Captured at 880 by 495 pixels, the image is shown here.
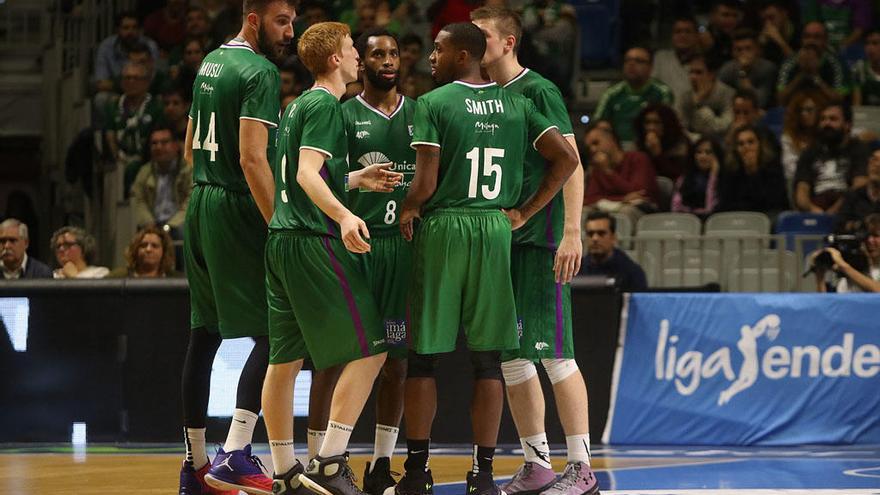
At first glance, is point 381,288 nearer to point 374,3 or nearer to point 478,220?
point 478,220

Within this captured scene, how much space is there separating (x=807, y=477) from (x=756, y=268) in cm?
331

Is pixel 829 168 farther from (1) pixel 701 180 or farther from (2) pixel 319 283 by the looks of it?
(2) pixel 319 283

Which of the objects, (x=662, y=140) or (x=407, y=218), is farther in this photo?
(x=662, y=140)

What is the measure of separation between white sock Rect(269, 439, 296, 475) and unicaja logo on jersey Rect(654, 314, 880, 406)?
3733 millimetres

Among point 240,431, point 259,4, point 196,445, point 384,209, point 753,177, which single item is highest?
point 259,4

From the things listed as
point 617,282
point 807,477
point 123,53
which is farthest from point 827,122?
point 123,53

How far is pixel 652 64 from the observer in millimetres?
14805

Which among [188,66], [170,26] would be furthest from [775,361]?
[170,26]

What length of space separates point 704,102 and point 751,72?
785 mm

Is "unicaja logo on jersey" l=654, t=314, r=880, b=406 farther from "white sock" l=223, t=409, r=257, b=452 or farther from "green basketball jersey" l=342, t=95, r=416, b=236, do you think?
"white sock" l=223, t=409, r=257, b=452

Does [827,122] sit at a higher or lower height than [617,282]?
higher

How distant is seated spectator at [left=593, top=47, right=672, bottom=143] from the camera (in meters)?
14.0

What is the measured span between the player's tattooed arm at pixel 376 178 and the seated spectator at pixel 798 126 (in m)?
7.76

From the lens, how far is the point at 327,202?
5.89 m
